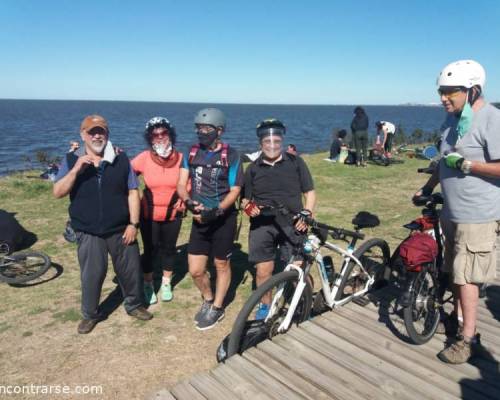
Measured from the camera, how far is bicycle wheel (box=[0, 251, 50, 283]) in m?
5.94

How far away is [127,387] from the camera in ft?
12.2

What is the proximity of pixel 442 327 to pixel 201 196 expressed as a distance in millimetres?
2970

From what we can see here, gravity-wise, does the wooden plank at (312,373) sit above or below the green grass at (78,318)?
above

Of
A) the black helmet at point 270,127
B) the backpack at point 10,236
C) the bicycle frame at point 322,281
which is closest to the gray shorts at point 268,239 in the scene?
the bicycle frame at point 322,281

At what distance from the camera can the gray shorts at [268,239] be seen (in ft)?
14.8

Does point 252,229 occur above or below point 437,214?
below

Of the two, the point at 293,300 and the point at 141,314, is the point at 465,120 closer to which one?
the point at 293,300

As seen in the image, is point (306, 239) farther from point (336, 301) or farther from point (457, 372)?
point (457, 372)

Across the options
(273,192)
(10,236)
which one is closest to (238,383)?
(273,192)

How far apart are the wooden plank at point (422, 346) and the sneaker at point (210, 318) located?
142 centimetres

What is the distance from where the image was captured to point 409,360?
11.4 ft

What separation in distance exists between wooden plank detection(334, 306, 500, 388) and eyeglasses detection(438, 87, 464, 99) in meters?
2.34

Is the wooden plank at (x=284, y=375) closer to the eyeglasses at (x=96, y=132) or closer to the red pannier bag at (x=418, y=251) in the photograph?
the red pannier bag at (x=418, y=251)

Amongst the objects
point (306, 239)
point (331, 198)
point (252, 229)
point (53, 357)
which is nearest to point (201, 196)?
point (252, 229)
